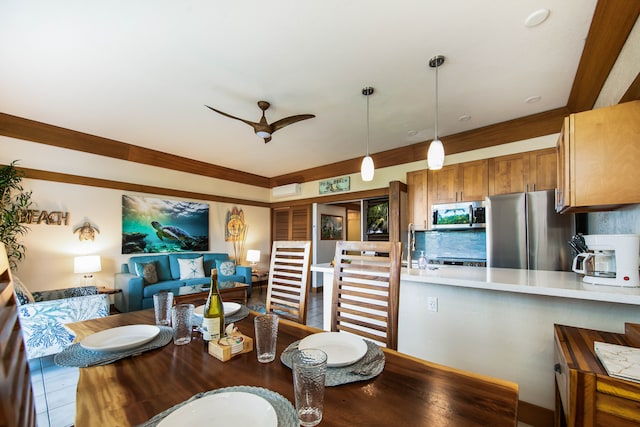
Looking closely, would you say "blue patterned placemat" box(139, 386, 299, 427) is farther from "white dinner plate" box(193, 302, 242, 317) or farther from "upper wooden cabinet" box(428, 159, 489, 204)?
"upper wooden cabinet" box(428, 159, 489, 204)

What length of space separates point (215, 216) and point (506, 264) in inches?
202

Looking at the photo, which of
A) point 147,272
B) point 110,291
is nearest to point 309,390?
point 110,291

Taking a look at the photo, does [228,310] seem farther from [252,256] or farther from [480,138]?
[252,256]

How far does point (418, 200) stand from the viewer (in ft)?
13.8

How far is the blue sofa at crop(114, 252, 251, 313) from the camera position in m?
3.85

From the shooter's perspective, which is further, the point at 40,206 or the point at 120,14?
the point at 40,206

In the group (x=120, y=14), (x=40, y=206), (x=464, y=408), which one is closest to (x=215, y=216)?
(x=40, y=206)

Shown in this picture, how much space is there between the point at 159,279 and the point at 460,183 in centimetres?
496

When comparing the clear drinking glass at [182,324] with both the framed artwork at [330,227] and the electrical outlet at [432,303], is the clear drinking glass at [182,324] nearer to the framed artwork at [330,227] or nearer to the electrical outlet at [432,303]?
the electrical outlet at [432,303]

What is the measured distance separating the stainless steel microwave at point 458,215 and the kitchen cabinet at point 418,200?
0.42 feet

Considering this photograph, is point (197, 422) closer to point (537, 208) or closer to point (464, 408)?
point (464, 408)

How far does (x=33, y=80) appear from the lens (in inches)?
105

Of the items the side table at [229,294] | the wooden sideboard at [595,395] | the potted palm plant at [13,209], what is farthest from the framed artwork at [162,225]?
the wooden sideboard at [595,395]

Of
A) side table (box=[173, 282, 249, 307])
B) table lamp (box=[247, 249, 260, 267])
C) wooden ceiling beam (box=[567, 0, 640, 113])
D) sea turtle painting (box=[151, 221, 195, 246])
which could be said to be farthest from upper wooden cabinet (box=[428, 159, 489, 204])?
sea turtle painting (box=[151, 221, 195, 246])
